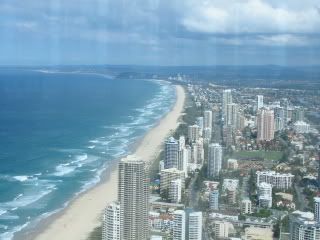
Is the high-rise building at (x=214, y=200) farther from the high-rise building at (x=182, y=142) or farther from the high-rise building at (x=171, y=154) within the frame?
the high-rise building at (x=182, y=142)

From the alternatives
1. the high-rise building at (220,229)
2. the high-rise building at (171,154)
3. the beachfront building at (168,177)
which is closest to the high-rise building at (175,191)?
the beachfront building at (168,177)

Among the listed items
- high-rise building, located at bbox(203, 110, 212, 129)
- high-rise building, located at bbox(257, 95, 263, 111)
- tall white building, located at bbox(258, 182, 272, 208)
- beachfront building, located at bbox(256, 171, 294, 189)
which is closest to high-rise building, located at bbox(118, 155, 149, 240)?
tall white building, located at bbox(258, 182, 272, 208)

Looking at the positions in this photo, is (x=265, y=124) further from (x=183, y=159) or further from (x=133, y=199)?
(x=133, y=199)

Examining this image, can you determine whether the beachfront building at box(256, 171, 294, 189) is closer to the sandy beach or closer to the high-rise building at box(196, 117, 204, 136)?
the sandy beach

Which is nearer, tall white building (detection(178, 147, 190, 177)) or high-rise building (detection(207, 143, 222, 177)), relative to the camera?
high-rise building (detection(207, 143, 222, 177))

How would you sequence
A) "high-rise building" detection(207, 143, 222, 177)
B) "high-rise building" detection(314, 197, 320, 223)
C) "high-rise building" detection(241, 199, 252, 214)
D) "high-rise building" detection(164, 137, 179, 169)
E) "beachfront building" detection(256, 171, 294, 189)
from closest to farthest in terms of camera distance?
"high-rise building" detection(314, 197, 320, 223)
"high-rise building" detection(241, 199, 252, 214)
"beachfront building" detection(256, 171, 294, 189)
"high-rise building" detection(207, 143, 222, 177)
"high-rise building" detection(164, 137, 179, 169)

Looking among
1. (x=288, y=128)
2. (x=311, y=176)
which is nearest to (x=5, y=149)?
(x=288, y=128)
